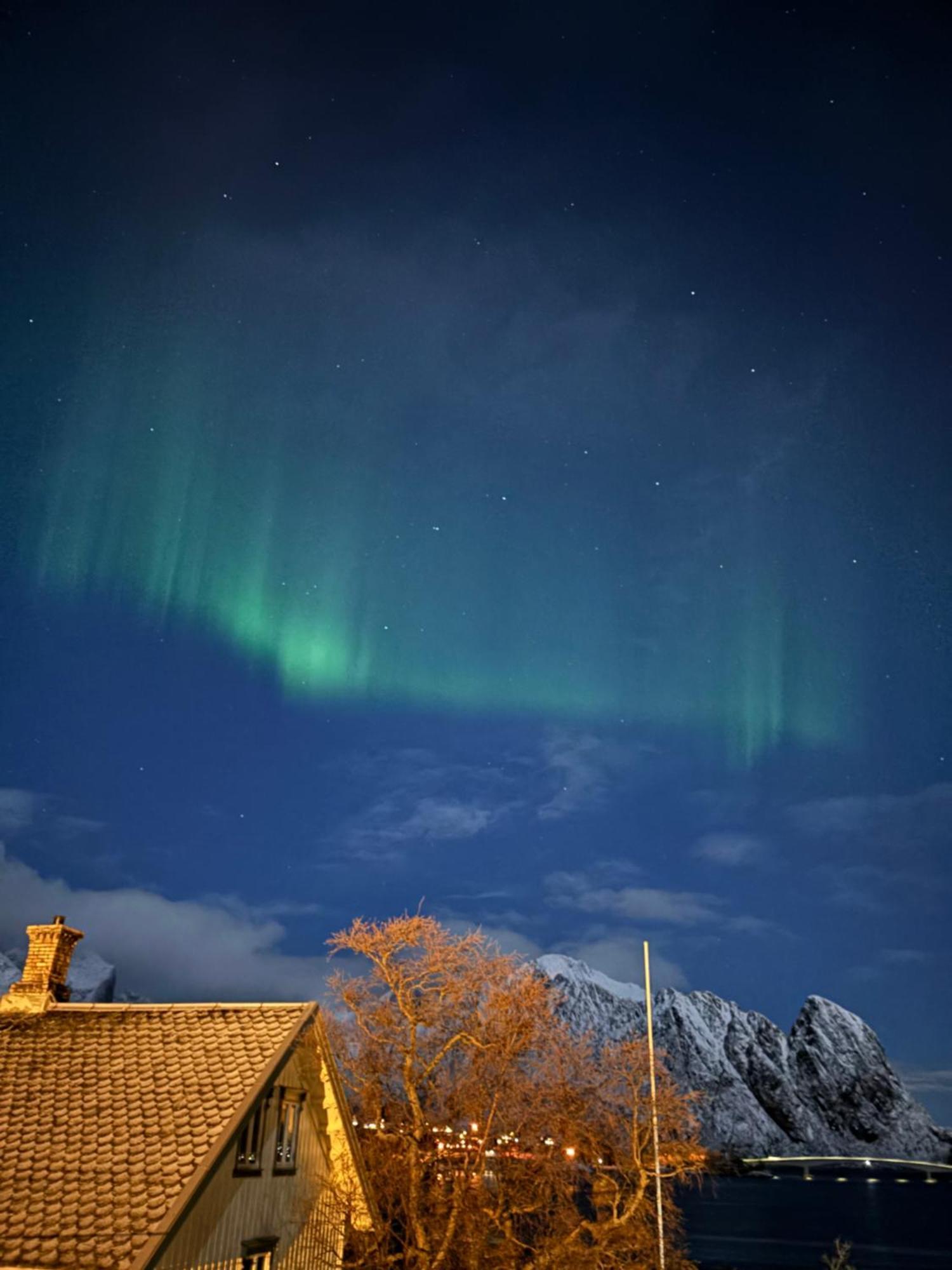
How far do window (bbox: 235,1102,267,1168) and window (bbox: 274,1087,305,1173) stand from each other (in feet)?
2.74

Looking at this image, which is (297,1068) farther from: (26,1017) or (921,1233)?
(921,1233)

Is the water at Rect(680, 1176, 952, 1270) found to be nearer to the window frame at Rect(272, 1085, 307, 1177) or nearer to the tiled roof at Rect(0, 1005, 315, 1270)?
the window frame at Rect(272, 1085, 307, 1177)

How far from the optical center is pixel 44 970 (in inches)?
863

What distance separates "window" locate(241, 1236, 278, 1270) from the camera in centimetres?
1794

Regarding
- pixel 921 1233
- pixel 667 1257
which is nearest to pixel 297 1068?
pixel 667 1257

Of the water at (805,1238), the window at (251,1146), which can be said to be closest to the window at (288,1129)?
the window at (251,1146)

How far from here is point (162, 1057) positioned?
18422 millimetres

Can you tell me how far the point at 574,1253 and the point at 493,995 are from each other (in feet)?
20.5

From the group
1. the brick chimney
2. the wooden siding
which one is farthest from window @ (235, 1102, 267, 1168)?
the brick chimney

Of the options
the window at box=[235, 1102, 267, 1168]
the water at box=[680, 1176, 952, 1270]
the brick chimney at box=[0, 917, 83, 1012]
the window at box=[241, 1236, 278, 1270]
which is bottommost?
the water at box=[680, 1176, 952, 1270]

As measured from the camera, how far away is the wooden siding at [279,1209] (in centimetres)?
1641

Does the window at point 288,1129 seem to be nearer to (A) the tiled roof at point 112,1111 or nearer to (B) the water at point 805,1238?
(A) the tiled roof at point 112,1111

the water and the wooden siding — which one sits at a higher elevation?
the wooden siding

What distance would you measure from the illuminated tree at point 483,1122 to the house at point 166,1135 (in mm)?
3849
